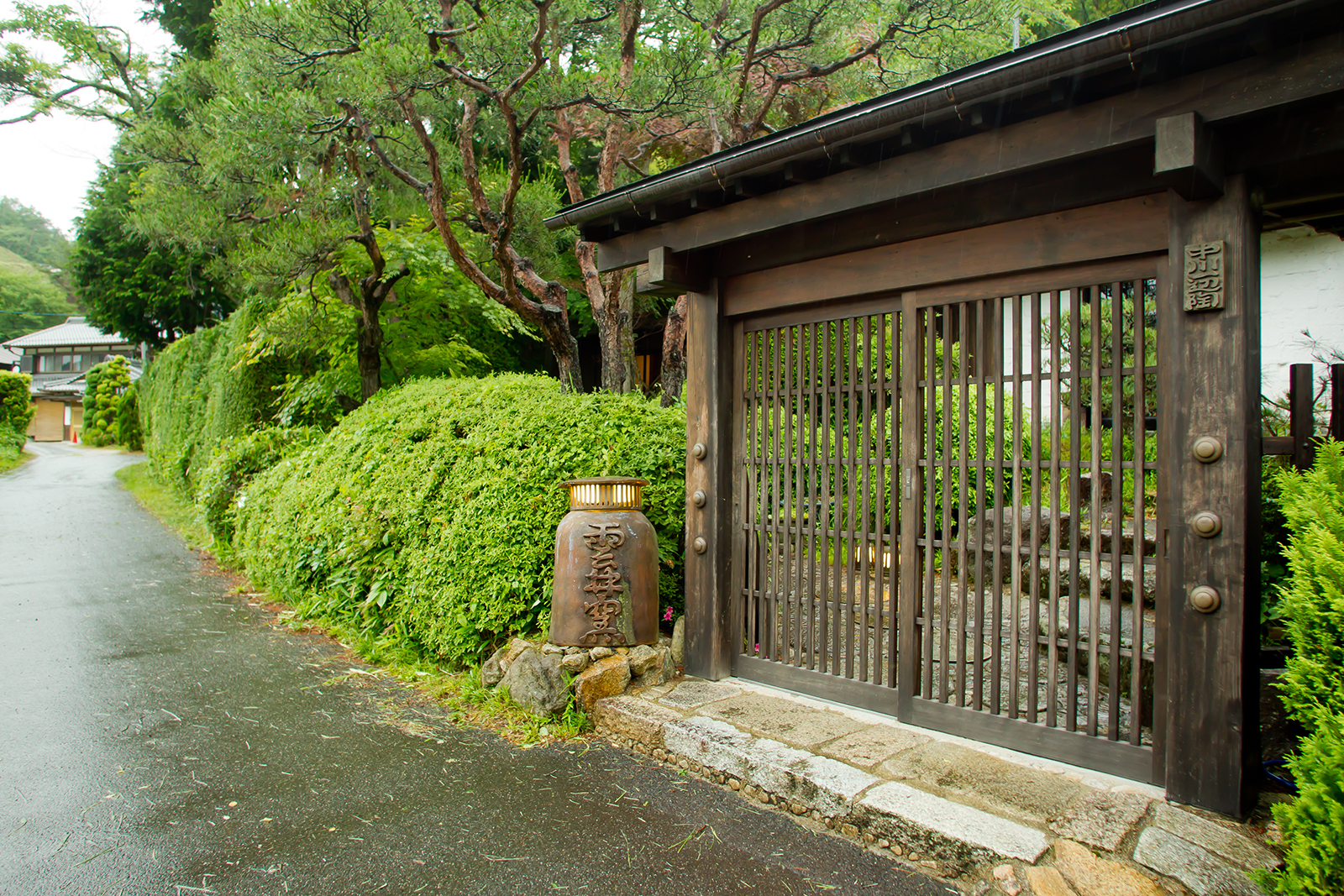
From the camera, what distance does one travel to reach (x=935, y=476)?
13.6 ft

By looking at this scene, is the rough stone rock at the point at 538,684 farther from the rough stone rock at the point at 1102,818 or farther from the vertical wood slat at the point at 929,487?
the rough stone rock at the point at 1102,818

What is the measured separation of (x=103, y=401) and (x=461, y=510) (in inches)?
1395

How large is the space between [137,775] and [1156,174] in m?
5.17

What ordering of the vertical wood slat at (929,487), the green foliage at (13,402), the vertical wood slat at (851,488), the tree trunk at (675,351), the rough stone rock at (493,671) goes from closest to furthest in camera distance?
the vertical wood slat at (929,487), the vertical wood slat at (851,488), the rough stone rock at (493,671), the tree trunk at (675,351), the green foliage at (13,402)

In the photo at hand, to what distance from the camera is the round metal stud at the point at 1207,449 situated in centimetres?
297

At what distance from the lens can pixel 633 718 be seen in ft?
14.0

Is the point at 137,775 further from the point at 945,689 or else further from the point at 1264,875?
the point at 1264,875

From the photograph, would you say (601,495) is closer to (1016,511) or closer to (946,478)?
(946,478)

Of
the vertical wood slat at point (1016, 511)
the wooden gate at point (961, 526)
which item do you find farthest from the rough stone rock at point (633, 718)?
the vertical wood slat at point (1016, 511)

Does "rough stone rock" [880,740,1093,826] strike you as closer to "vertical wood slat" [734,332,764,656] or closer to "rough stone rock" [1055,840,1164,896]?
"rough stone rock" [1055,840,1164,896]

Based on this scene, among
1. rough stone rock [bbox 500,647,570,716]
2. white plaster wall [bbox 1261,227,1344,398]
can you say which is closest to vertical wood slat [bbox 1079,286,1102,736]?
rough stone rock [bbox 500,647,570,716]

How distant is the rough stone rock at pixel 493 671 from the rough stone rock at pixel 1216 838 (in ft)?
11.7

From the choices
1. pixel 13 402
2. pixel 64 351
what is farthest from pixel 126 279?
pixel 64 351

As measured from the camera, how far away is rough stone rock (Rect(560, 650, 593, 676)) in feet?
15.2
